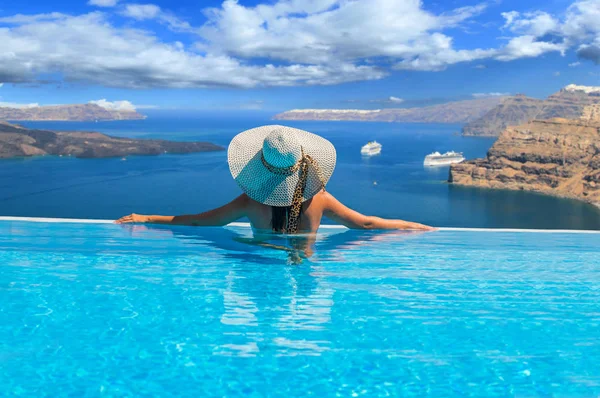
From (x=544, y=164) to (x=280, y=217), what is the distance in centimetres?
8564

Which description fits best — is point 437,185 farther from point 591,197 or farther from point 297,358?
point 297,358

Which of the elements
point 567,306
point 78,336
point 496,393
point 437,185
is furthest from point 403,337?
point 437,185

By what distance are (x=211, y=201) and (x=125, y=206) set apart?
31.1ft

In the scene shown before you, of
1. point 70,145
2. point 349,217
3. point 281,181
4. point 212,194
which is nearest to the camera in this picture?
point 281,181

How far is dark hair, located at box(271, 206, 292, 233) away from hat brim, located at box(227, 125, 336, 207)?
4.2 inches

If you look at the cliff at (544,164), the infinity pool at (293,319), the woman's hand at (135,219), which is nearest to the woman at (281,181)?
the infinity pool at (293,319)

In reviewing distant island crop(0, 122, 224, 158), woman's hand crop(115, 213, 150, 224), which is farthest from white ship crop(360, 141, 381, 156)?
woman's hand crop(115, 213, 150, 224)

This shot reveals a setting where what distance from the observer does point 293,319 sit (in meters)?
2.58

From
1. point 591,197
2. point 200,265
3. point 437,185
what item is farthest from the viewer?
point 437,185

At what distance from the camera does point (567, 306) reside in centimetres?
287

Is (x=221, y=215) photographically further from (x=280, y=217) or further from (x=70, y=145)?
(x=70, y=145)

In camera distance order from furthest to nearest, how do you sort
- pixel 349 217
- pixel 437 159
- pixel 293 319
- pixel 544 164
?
1. pixel 437 159
2. pixel 544 164
3. pixel 349 217
4. pixel 293 319

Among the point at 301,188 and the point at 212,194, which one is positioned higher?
the point at 301,188

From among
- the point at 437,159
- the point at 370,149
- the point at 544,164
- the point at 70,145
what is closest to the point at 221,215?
the point at 544,164
